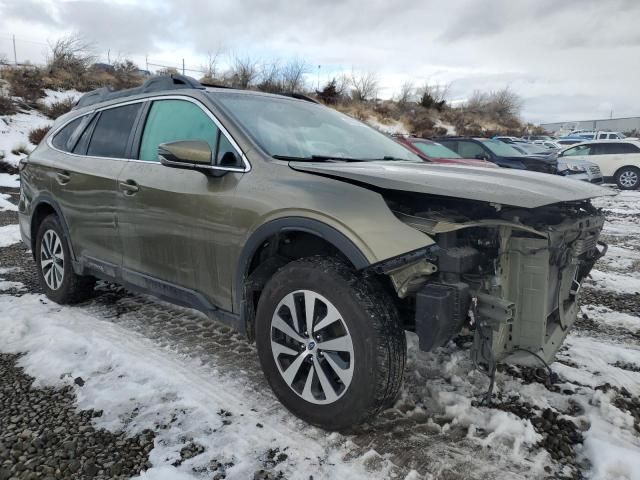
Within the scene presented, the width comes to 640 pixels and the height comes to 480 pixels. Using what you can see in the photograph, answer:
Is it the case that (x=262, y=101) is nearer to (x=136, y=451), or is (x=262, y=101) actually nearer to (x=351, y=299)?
(x=351, y=299)

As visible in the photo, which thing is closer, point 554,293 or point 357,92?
point 554,293

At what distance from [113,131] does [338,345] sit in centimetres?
270

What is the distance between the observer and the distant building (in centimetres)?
6612

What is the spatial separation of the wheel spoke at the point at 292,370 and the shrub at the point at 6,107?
60.4 ft

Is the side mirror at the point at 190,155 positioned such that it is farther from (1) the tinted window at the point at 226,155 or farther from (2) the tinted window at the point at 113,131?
(2) the tinted window at the point at 113,131

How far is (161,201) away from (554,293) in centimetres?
245

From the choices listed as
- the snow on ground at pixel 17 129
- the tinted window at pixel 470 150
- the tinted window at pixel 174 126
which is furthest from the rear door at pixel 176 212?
the snow on ground at pixel 17 129

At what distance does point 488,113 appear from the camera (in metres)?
48.1

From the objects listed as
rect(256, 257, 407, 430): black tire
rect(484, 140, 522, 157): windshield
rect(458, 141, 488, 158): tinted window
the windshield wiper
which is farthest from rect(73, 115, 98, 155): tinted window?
rect(484, 140, 522, 157): windshield

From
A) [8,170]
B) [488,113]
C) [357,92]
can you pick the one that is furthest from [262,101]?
[488,113]

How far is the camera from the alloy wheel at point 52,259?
4.35 meters

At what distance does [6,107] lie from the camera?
663 inches

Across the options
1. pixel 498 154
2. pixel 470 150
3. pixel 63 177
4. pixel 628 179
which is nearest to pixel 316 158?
pixel 63 177

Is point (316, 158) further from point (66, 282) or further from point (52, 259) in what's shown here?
point (52, 259)
